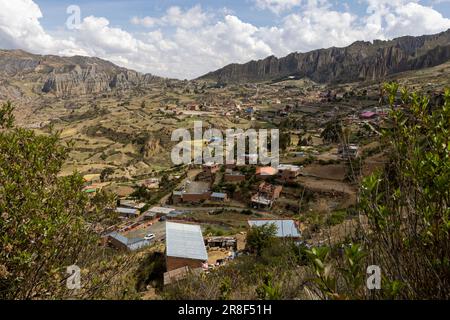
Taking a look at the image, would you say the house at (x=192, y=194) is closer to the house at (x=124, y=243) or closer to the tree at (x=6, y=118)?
the house at (x=124, y=243)

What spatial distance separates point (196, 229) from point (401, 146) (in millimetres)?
19599

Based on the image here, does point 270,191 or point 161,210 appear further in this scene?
point 161,210

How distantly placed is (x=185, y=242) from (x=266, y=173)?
2038cm

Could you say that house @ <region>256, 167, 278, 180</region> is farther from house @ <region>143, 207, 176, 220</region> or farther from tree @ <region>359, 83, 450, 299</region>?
tree @ <region>359, 83, 450, 299</region>

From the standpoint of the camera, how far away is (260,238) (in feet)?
61.4

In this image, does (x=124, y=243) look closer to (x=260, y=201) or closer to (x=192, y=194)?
(x=260, y=201)

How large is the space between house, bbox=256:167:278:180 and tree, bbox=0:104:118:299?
3195 centimetres

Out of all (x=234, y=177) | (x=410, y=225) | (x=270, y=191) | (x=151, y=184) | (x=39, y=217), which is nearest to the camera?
(x=410, y=225)

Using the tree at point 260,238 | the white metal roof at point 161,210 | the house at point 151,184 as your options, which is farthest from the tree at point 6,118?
the house at point 151,184

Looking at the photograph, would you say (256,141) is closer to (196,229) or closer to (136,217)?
(136,217)

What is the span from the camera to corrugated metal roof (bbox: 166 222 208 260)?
1769 cm

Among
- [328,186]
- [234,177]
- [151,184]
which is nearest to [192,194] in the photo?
[234,177]

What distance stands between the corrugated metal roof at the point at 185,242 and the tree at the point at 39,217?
38.9 feet
